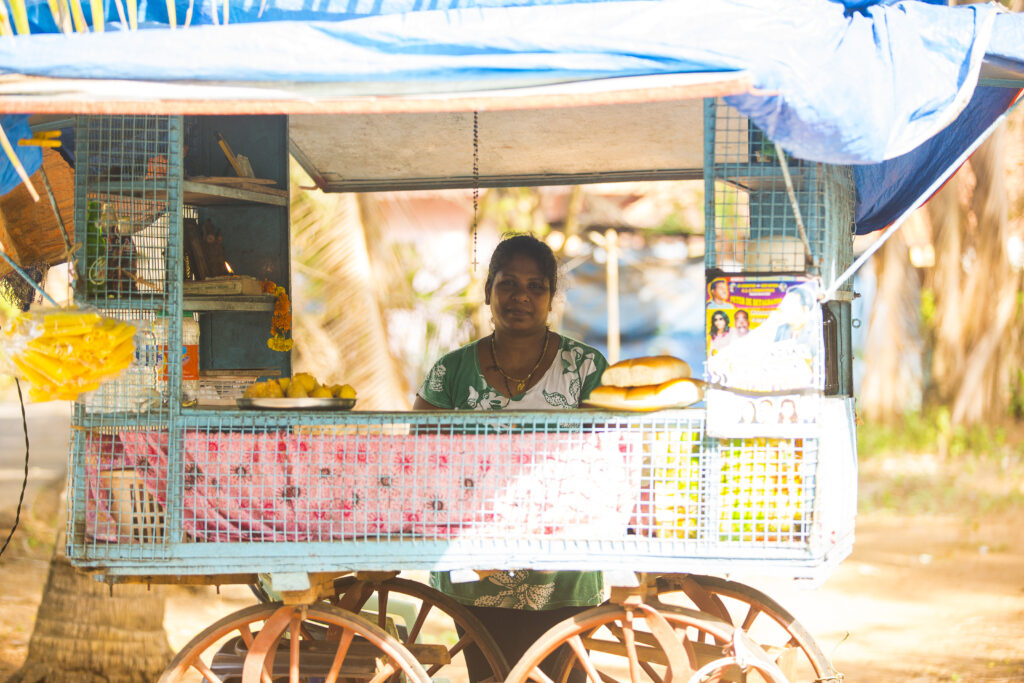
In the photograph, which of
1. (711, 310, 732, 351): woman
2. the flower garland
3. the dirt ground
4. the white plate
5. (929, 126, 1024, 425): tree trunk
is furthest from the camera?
(929, 126, 1024, 425): tree trunk

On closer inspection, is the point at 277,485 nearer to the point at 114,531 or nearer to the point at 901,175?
the point at 114,531

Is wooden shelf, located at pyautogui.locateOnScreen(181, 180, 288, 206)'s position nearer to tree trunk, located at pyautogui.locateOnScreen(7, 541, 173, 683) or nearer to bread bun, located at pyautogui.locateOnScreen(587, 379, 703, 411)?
bread bun, located at pyautogui.locateOnScreen(587, 379, 703, 411)

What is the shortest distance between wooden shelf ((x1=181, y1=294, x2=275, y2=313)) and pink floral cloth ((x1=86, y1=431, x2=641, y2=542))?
3.04 feet

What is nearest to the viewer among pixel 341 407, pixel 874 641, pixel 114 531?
pixel 114 531

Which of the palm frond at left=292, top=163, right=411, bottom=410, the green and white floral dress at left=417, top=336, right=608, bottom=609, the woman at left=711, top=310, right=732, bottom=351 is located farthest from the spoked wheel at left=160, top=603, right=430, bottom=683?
the palm frond at left=292, top=163, right=411, bottom=410

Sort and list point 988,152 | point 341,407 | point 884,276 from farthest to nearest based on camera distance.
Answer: point 884,276 < point 988,152 < point 341,407

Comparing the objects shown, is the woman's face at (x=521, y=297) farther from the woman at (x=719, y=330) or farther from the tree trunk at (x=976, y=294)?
the tree trunk at (x=976, y=294)

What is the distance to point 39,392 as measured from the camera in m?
2.61

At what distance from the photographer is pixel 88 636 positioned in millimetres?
4957

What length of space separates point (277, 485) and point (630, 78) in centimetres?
156

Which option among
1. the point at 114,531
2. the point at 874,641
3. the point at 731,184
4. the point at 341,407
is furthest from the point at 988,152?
the point at 114,531

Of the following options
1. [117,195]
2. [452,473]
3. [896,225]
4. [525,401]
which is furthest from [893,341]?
[117,195]

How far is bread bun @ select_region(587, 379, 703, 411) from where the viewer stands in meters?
2.73

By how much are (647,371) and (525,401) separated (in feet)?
4.04
